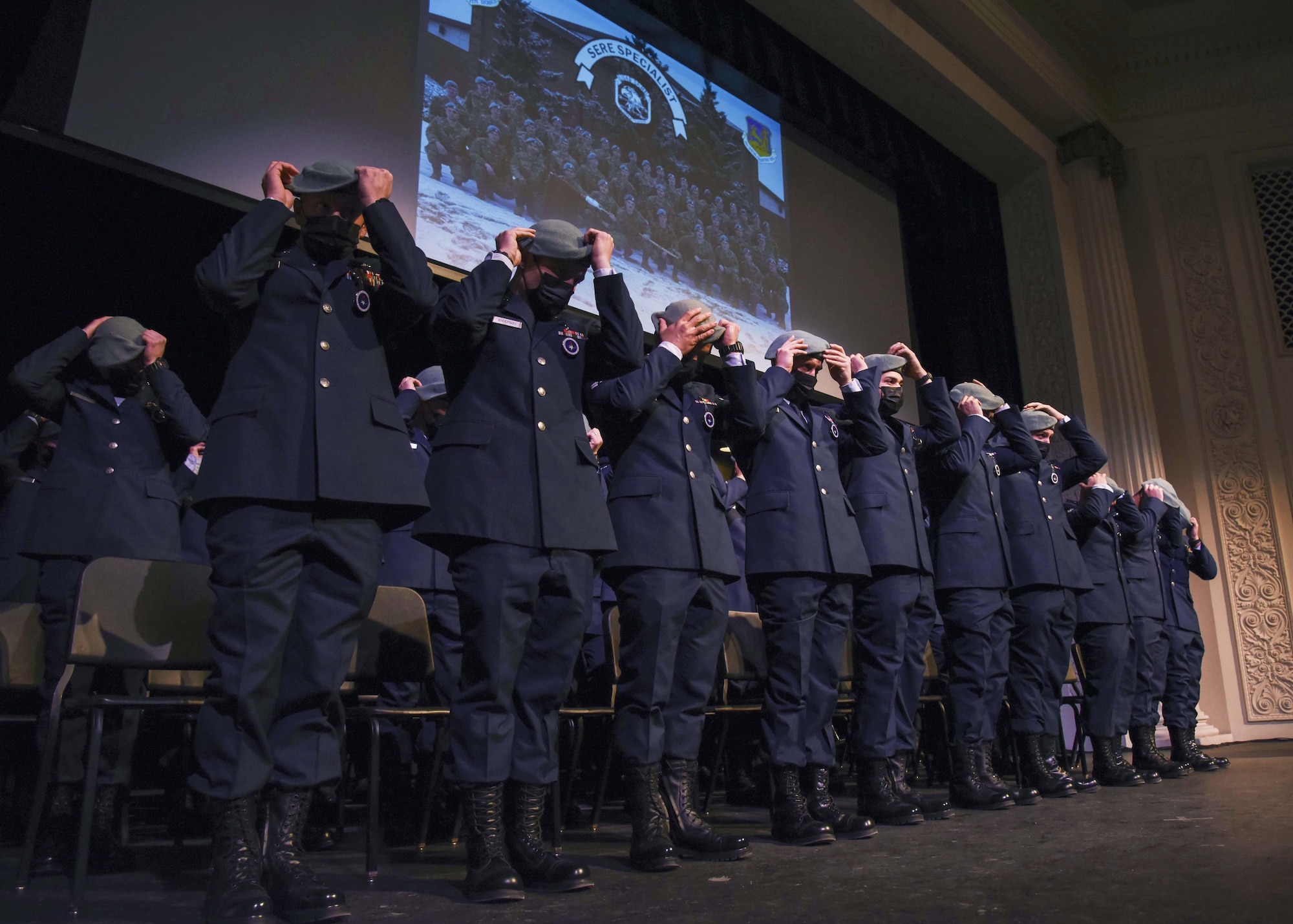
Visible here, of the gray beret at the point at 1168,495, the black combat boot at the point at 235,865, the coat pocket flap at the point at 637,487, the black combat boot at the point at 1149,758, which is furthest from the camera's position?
the gray beret at the point at 1168,495

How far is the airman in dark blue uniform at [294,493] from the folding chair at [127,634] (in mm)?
369

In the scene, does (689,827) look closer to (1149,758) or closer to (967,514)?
(967,514)

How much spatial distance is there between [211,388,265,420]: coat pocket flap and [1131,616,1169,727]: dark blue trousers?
14.4 feet

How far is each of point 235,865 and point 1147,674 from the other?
456 centimetres

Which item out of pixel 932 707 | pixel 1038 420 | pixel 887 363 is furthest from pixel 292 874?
pixel 932 707

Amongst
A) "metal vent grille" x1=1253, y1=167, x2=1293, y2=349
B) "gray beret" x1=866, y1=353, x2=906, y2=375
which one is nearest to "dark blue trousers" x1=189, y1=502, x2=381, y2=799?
"gray beret" x1=866, y1=353, x2=906, y2=375

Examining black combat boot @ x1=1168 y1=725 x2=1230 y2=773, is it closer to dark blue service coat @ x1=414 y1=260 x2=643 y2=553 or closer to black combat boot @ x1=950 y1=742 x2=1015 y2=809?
black combat boot @ x1=950 y1=742 x2=1015 y2=809

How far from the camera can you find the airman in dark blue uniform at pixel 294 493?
5.73 ft

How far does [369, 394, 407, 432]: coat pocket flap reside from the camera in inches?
78.8

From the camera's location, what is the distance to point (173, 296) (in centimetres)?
515

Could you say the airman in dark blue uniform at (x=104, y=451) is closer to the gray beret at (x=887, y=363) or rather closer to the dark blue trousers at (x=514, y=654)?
the dark blue trousers at (x=514, y=654)

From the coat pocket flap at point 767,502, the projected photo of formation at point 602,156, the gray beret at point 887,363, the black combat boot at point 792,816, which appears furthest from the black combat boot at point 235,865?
the projected photo of formation at point 602,156

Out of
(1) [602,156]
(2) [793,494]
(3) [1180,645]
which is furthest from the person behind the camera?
(1) [602,156]

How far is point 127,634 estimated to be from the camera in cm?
219
